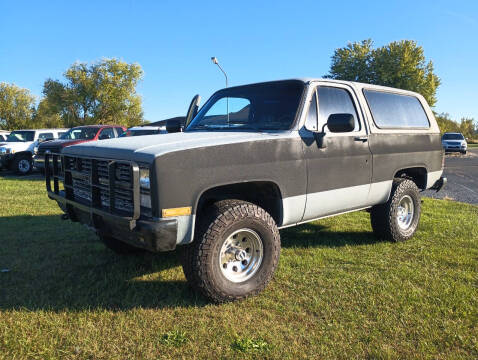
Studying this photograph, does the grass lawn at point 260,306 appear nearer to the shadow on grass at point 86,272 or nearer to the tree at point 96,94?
the shadow on grass at point 86,272

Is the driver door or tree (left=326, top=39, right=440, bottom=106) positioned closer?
the driver door

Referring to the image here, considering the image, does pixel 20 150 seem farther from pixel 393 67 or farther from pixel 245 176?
pixel 393 67

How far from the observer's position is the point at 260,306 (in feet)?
A: 10.6

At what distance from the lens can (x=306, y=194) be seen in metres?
3.76

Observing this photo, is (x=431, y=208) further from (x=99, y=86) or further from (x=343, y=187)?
(x=99, y=86)

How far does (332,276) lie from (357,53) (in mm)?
46321

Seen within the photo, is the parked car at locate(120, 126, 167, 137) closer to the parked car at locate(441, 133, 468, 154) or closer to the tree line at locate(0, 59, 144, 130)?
the parked car at locate(441, 133, 468, 154)

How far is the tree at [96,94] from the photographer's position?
44.6 metres

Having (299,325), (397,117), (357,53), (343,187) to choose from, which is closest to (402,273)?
(343,187)

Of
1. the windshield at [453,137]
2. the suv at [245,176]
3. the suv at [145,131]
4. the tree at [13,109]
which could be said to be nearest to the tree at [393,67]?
the windshield at [453,137]

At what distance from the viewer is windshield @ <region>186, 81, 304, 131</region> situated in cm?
387

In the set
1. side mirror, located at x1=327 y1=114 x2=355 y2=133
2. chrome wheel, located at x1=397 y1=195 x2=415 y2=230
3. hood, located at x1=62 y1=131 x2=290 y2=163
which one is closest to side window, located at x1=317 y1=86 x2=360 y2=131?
side mirror, located at x1=327 y1=114 x2=355 y2=133

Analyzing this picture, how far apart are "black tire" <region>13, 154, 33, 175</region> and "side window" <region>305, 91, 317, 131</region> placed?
49.1 ft

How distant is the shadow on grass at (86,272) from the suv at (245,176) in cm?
38
